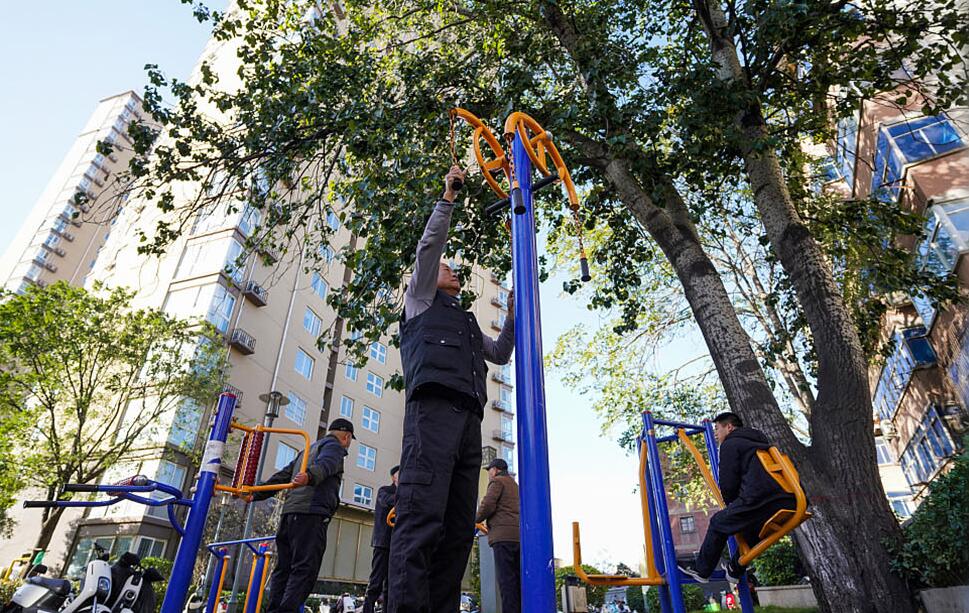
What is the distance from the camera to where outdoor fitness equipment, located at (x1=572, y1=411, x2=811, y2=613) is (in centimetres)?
355

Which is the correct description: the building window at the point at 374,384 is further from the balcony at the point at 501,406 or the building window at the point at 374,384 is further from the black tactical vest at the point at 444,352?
the black tactical vest at the point at 444,352

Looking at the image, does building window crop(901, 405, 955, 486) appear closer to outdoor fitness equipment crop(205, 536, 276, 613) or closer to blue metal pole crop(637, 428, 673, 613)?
blue metal pole crop(637, 428, 673, 613)

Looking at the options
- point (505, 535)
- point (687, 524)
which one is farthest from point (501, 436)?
point (505, 535)

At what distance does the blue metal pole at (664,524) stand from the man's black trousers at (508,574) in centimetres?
155

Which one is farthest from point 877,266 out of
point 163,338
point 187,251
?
point 187,251

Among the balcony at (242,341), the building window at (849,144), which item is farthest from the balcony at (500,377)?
the building window at (849,144)

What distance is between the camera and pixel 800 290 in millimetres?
5656

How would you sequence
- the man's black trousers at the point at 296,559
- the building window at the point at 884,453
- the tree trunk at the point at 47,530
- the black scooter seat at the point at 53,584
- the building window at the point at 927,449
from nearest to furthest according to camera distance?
the man's black trousers at the point at 296,559 → the black scooter seat at the point at 53,584 → the building window at the point at 927,449 → the tree trunk at the point at 47,530 → the building window at the point at 884,453

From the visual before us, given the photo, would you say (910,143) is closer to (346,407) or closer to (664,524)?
(664,524)

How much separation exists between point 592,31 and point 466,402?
7102mm

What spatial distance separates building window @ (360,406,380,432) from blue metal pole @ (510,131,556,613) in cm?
3237

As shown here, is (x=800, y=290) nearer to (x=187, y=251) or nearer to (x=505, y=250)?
(x=505, y=250)

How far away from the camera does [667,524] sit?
187 inches

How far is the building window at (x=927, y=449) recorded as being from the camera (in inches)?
603
